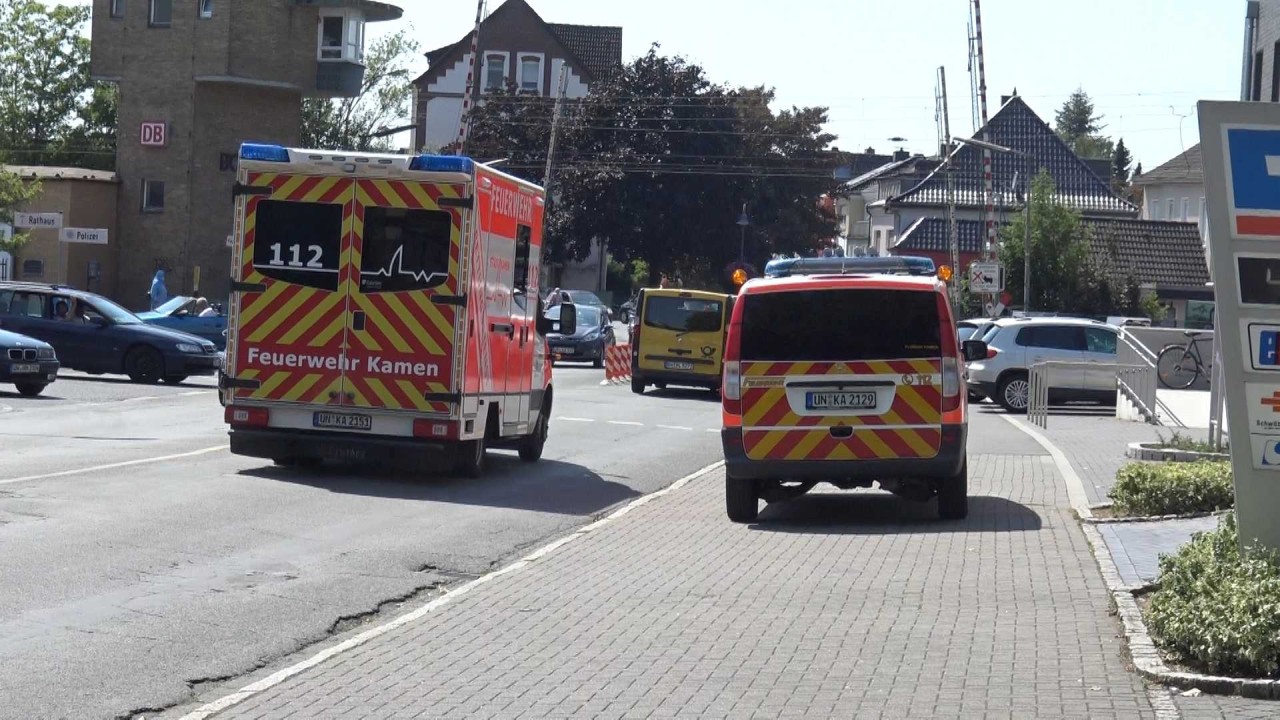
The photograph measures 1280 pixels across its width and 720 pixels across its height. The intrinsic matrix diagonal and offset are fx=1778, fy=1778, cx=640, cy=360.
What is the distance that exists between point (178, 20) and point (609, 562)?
168 feet

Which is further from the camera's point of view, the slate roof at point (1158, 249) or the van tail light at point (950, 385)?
the slate roof at point (1158, 249)

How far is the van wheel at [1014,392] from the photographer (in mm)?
34719

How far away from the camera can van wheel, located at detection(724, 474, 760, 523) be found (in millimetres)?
14438

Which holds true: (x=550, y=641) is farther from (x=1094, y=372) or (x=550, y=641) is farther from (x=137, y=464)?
(x=1094, y=372)

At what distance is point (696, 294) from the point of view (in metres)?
36.0

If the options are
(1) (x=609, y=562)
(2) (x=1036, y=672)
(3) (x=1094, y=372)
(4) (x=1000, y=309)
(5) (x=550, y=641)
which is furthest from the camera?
(4) (x=1000, y=309)

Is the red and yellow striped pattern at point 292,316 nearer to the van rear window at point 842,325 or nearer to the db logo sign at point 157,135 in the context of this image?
the van rear window at point 842,325

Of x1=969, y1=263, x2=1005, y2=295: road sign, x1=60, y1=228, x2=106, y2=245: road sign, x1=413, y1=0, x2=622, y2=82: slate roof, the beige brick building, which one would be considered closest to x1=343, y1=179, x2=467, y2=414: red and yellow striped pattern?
x1=969, y1=263, x2=1005, y2=295: road sign

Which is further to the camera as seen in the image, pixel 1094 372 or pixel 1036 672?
pixel 1094 372

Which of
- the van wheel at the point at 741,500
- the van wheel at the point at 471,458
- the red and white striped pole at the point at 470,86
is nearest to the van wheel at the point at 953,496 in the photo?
the van wheel at the point at 741,500

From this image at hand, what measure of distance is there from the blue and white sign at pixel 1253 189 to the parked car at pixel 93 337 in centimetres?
2477

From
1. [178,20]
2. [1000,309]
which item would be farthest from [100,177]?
[1000,309]

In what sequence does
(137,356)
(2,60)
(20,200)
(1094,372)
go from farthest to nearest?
(2,60), (20,200), (1094,372), (137,356)

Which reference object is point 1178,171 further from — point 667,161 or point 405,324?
point 405,324
